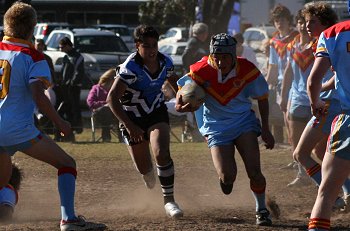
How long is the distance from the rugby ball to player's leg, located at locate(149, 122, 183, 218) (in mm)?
691

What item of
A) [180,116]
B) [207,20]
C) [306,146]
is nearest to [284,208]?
[306,146]

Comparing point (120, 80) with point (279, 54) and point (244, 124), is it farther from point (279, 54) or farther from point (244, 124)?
point (279, 54)

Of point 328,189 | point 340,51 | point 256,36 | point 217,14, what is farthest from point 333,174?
point 256,36

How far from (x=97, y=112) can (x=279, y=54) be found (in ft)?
18.0

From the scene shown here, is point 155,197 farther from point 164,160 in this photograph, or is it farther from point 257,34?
point 257,34

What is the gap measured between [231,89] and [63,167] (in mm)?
1773

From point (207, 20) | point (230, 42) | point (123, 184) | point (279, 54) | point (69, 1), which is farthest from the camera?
point (69, 1)

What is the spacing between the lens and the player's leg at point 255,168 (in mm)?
9172

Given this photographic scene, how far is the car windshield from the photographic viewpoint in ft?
90.5

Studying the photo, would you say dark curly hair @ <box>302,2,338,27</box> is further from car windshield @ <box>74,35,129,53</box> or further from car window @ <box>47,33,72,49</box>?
car window @ <box>47,33,72,49</box>

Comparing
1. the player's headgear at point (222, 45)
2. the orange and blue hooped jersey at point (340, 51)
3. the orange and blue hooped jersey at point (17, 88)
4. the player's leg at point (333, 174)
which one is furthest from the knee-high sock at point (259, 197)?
the orange and blue hooped jersey at point (17, 88)

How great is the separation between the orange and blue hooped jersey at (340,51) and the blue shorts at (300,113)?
397 cm

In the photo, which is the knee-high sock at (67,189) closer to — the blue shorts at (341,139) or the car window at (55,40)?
the blue shorts at (341,139)

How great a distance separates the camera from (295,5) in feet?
122
